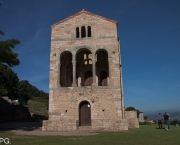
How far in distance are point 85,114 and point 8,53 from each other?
320 inches

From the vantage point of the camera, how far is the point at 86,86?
16.8 metres

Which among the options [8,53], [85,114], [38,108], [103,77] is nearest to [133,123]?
[85,114]

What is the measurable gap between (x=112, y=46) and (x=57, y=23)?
6.13m

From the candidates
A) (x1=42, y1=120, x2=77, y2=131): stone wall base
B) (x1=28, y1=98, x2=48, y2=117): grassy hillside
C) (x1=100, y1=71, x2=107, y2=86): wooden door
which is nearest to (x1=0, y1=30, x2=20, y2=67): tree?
(x1=42, y1=120, x2=77, y2=131): stone wall base

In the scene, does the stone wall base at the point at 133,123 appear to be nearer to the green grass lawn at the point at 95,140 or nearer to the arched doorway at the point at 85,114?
the arched doorway at the point at 85,114

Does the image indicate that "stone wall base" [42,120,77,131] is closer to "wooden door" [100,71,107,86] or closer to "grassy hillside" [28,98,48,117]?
"wooden door" [100,71,107,86]

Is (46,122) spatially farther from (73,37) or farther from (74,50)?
(73,37)

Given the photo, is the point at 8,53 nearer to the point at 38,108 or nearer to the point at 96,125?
the point at 96,125

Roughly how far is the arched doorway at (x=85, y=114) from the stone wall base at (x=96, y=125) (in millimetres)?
2005

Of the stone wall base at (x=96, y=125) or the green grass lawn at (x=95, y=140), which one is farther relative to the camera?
the stone wall base at (x=96, y=125)

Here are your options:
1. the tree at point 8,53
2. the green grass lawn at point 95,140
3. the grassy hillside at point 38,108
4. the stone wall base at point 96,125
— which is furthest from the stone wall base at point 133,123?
the grassy hillside at point 38,108

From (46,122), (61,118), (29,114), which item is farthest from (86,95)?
(29,114)

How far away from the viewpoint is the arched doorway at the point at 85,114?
1667 cm

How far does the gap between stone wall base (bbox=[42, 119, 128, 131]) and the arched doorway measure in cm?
201
